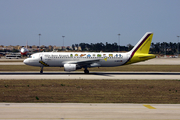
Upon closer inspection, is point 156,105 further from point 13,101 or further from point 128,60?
point 128,60

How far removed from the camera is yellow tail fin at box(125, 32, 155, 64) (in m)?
40.9

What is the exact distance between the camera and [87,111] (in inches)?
523

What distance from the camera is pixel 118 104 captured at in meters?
15.5

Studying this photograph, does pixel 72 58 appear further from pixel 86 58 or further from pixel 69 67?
pixel 69 67

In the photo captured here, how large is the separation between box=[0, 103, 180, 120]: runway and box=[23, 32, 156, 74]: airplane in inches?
875

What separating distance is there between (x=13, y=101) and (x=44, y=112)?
4.51m

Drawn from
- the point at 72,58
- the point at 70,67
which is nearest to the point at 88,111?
the point at 70,67

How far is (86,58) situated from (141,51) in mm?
10458

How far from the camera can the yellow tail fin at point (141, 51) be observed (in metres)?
40.9

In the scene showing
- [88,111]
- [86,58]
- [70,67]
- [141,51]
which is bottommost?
[88,111]

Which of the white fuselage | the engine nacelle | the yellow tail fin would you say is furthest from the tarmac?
the yellow tail fin

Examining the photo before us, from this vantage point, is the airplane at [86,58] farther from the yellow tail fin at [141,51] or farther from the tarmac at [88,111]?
the tarmac at [88,111]

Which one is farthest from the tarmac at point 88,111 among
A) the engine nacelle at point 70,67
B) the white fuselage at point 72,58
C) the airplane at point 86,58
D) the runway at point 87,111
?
the white fuselage at point 72,58

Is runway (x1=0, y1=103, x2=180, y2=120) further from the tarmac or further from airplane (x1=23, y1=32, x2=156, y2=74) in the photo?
airplane (x1=23, y1=32, x2=156, y2=74)
